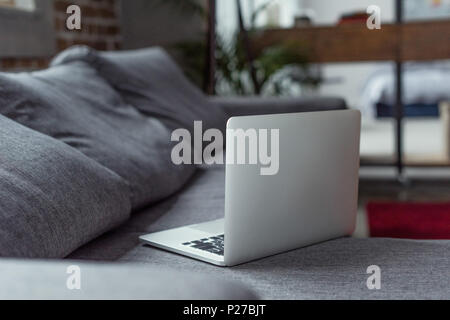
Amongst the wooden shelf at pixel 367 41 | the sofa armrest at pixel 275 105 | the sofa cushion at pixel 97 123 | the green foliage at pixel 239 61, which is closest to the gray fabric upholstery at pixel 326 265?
the sofa cushion at pixel 97 123

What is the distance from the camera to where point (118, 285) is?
57cm

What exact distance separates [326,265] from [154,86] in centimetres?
118

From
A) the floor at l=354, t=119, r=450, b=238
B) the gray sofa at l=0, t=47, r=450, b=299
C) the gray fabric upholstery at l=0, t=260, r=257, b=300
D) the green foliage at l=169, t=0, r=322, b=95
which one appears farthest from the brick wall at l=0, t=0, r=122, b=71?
the gray fabric upholstery at l=0, t=260, r=257, b=300

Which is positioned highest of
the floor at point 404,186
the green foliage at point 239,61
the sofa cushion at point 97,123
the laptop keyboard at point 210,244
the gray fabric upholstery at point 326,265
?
the green foliage at point 239,61

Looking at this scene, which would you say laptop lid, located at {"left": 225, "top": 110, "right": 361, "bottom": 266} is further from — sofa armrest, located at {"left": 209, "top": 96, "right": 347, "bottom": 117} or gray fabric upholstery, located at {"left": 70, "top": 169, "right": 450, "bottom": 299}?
sofa armrest, located at {"left": 209, "top": 96, "right": 347, "bottom": 117}

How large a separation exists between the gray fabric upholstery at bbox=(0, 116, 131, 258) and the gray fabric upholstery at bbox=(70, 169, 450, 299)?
2.5 inches

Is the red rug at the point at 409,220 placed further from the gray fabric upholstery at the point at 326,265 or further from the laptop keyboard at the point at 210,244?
the laptop keyboard at the point at 210,244

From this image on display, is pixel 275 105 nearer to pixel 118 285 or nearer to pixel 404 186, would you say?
pixel 404 186

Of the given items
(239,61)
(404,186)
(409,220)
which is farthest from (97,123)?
(404,186)

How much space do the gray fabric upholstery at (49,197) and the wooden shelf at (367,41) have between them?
245 cm

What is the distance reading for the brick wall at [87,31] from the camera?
8.27 ft
